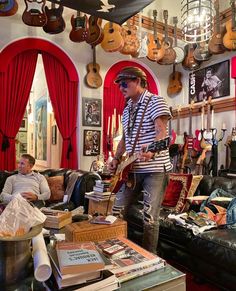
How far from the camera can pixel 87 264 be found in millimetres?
1021

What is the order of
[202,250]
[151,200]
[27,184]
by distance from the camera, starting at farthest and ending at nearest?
[27,184], [202,250], [151,200]

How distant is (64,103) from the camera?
14.4 ft

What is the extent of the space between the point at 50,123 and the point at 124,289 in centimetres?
454

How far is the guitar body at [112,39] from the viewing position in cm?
409

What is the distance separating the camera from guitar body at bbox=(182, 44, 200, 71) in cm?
467

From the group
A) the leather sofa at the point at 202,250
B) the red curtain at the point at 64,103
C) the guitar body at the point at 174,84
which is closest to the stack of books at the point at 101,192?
the leather sofa at the point at 202,250

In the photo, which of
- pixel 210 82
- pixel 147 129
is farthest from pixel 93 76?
pixel 147 129

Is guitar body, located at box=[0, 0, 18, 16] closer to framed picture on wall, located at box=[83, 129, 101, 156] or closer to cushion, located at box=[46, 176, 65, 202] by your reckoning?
framed picture on wall, located at box=[83, 129, 101, 156]

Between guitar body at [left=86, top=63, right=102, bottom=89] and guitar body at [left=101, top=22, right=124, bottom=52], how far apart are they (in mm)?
524

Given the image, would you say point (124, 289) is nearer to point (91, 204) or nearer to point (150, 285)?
point (150, 285)

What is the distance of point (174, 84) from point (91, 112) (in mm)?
1764

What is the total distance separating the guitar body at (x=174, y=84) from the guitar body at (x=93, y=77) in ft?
4.83

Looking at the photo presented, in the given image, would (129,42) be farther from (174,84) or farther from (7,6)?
(7,6)

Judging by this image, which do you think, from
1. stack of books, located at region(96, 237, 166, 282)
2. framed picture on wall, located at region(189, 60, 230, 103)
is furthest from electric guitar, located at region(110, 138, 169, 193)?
framed picture on wall, located at region(189, 60, 230, 103)
